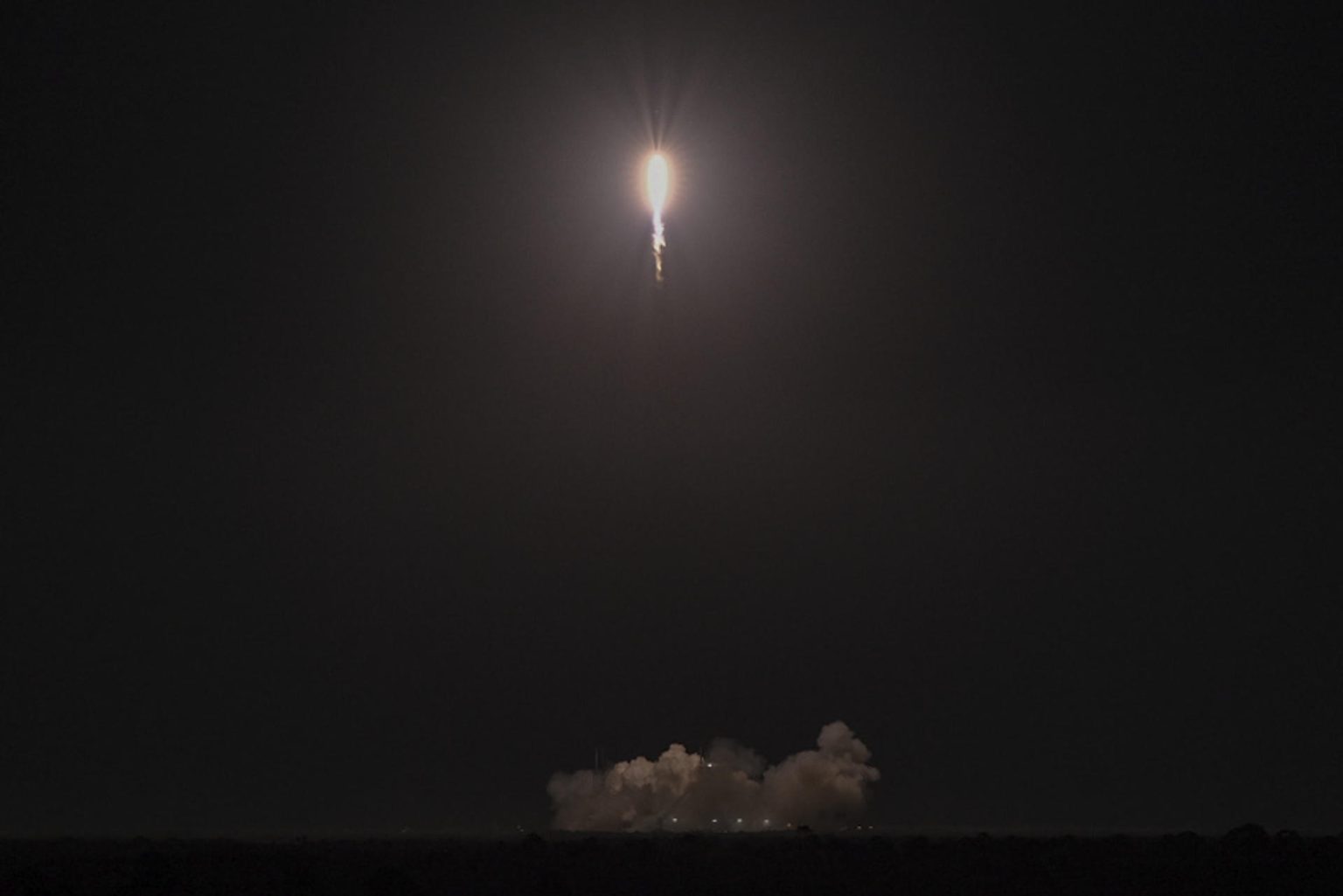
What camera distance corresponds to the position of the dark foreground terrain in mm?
99000

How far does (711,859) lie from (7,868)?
5019 centimetres

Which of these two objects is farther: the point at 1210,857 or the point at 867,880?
the point at 1210,857

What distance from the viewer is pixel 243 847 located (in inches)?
5969

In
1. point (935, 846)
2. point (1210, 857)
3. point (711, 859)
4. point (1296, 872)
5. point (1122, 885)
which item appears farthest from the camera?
point (935, 846)

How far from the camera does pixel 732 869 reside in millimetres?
116750

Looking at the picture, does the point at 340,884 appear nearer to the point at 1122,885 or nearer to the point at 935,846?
the point at 1122,885

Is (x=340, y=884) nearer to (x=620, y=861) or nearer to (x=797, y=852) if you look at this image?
(x=620, y=861)

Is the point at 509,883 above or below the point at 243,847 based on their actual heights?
below

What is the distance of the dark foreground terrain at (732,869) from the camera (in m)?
99.0

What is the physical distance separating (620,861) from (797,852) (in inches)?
675

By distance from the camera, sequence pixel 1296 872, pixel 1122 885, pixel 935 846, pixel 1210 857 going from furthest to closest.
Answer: pixel 935 846 → pixel 1210 857 → pixel 1296 872 → pixel 1122 885

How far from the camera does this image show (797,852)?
440 ft

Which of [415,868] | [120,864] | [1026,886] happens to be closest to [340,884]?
[415,868]

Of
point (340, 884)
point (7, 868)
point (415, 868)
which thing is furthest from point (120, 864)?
point (340, 884)
